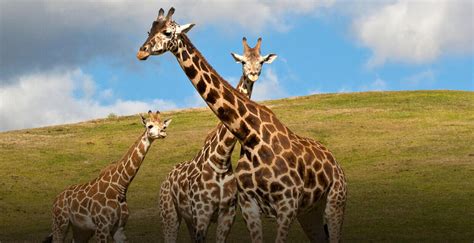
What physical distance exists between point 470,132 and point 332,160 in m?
40.8

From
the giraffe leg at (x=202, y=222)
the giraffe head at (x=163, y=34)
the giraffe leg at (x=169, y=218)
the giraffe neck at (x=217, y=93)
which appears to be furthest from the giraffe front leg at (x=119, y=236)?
the giraffe head at (x=163, y=34)

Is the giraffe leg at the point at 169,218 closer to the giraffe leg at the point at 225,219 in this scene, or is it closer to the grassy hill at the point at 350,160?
the giraffe leg at the point at 225,219

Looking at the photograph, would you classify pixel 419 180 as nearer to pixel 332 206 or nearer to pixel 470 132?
pixel 470 132

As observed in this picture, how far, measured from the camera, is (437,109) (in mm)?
65625

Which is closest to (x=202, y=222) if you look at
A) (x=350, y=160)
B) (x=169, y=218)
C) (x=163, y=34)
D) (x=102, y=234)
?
(x=169, y=218)

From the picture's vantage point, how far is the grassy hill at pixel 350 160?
3319 centimetres

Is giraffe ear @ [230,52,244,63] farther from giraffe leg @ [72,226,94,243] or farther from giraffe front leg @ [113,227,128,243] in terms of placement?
giraffe leg @ [72,226,94,243]

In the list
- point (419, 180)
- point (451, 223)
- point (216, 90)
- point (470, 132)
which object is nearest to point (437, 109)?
point (470, 132)

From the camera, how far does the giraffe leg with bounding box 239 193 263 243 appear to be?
47.5ft

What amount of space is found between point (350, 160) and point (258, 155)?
1368 inches

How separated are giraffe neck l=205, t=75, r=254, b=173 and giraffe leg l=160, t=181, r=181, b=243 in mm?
3507

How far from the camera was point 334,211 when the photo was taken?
1571cm

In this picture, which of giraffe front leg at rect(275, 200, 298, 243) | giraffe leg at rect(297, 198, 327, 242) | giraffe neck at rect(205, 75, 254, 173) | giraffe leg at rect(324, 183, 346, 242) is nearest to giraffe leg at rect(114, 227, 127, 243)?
giraffe neck at rect(205, 75, 254, 173)

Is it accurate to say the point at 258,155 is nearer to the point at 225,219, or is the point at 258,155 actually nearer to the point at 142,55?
the point at 142,55
